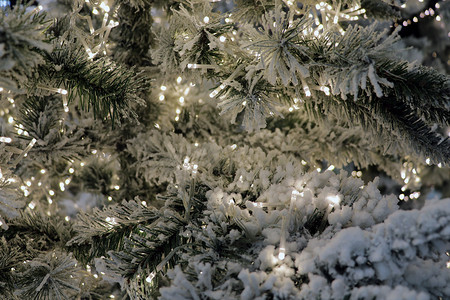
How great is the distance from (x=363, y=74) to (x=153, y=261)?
376 mm

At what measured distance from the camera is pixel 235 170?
666mm

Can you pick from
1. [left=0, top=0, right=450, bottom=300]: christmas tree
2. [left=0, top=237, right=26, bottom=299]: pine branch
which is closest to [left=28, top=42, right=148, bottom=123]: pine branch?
[left=0, top=0, right=450, bottom=300]: christmas tree

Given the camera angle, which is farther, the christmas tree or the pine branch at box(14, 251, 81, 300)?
the pine branch at box(14, 251, 81, 300)

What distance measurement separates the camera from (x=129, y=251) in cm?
52

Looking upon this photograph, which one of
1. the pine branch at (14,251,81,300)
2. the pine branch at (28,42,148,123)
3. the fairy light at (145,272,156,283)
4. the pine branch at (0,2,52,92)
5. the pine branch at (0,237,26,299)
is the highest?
the pine branch at (0,2,52,92)

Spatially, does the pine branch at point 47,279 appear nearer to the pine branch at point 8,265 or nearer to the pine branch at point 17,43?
the pine branch at point 8,265

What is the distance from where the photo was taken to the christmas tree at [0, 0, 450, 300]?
41cm

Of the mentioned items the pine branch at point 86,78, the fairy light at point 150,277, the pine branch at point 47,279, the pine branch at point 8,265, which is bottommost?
the pine branch at point 8,265

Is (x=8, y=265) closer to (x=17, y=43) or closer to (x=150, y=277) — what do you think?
(x=150, y=277)

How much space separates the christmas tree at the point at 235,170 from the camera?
406mm

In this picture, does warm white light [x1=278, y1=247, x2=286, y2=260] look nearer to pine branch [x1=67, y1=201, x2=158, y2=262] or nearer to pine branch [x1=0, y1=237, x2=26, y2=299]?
pine branch [x1=67, y1=201, x2=158, y2=262]

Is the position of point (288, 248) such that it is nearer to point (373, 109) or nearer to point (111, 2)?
point (373, 109)

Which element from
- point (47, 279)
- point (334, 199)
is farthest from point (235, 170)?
point (47, 279)

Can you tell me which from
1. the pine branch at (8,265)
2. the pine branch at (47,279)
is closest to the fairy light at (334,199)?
the pine branch at (47,279)
